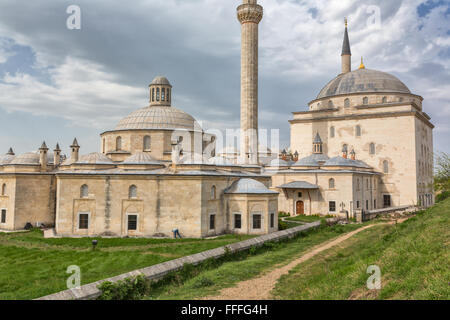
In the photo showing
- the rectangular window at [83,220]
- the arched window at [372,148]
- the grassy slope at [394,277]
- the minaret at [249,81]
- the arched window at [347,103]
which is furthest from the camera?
the arched window at [347,103]

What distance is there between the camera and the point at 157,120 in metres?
31.8

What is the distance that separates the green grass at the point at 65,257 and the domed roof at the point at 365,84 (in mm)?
31348

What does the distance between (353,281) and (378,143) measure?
34722mm

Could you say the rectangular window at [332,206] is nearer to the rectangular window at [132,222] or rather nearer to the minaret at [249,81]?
the minaret at [249,81]

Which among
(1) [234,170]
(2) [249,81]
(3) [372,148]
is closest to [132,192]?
(1) [234,170]

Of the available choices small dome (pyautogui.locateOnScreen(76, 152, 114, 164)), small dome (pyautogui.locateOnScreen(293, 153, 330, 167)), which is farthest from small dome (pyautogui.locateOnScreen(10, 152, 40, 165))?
small dome (pyautogui.locateOnScreen(293, 153, 330, 167))

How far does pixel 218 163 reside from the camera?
27.8 metres

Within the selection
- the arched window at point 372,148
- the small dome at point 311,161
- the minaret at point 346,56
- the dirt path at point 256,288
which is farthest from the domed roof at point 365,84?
the dirt path at point 256,288

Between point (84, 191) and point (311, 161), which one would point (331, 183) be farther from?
point (84, 191)

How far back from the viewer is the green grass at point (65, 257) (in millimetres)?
12834

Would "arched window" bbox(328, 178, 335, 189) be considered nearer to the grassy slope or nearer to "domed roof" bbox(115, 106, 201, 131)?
"domed roof" bbox(115, 106, 201, 131)

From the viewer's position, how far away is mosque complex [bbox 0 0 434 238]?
23609 millimetres
